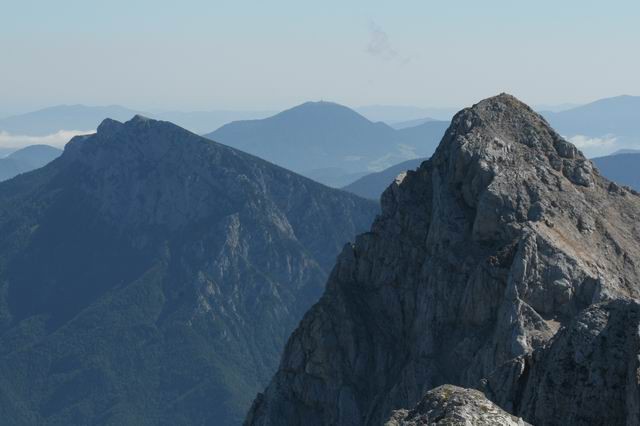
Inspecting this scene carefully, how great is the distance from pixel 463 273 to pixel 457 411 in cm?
5790

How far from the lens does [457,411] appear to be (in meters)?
39.6

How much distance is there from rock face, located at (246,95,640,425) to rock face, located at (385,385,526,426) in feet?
134

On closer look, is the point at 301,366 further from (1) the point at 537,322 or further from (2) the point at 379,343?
(1) the point at 537,322

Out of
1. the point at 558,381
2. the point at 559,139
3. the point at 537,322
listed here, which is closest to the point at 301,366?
the point at 537,322

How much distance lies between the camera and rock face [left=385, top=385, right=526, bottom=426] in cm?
3897

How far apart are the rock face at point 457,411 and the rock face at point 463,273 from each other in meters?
40.9

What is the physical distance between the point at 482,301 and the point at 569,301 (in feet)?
25.1

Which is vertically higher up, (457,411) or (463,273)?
(457,411)

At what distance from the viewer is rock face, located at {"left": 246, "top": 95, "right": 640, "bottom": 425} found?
89062 millimetres

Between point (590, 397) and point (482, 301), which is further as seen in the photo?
point (482, 301)

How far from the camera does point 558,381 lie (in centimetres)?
5156

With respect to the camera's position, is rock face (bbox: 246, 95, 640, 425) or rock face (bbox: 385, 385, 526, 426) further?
rock face (bbox: 246, 95, 640, 425)

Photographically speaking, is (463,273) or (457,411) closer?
(457,411)

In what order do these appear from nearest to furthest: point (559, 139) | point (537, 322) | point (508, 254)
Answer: point (537, 322) → point (508, 254) → point (559, 139)
